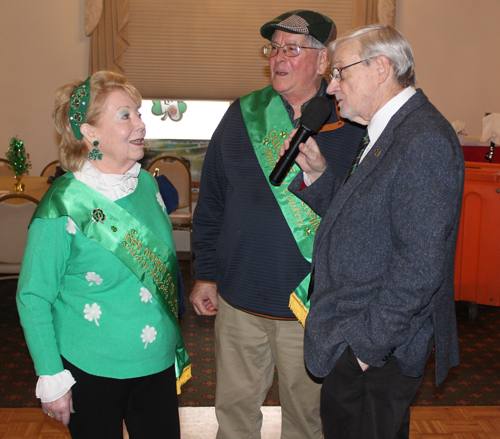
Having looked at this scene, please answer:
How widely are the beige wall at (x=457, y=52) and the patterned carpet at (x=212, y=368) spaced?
298 cm

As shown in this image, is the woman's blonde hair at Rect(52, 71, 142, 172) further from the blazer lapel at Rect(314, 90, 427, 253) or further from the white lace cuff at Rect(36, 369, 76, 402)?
the blazer lapel at Rect(314, 90, 427, 253)

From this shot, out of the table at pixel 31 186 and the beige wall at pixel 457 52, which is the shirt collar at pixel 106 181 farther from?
the beige wall at pixel 457 52

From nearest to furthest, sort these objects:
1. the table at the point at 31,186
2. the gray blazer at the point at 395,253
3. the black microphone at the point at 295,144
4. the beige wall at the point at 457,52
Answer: the gray blazer at the point at 395,253
the black microphone at the point at 295,144
the table at the point at 31,186
the beige wall at the point at 457,52

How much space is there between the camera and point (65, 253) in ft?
3.97

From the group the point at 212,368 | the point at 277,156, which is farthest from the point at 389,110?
the point at 212,368

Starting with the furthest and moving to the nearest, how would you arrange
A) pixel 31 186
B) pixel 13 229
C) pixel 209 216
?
pixel 31 186
pixel 13 229
pixel 209 216

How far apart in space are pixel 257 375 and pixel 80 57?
16.1ft

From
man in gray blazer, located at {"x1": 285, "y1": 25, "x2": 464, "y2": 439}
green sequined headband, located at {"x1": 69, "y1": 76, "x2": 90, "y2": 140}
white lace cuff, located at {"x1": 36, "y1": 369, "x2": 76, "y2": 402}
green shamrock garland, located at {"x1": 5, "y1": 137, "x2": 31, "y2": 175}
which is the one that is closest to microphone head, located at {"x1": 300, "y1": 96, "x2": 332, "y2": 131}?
man in gray blazer, located at {"x1": 285, "y1": 25, "x2": 464, "y2": 439}

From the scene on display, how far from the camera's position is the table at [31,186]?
385 centimetres

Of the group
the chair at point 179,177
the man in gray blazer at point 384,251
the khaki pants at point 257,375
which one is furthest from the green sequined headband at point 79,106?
the chair at point 179,177

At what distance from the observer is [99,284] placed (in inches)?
49.3

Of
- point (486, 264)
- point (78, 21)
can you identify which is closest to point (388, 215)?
point (486, 264)

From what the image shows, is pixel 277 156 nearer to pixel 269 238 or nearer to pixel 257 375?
pixel 269 238

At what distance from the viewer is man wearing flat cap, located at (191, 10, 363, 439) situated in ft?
5.26
